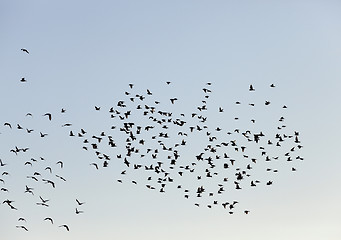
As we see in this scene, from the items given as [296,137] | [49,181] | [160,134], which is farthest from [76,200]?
[296,137]

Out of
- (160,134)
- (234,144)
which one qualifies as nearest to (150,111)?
(160,134)

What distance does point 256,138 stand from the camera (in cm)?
6831

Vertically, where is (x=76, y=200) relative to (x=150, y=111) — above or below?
below

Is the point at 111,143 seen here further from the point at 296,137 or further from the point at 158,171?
the point at 296,137

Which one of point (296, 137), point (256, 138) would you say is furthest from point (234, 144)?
point (296, 137)

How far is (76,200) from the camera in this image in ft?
208

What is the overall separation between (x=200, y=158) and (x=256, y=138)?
5758mm

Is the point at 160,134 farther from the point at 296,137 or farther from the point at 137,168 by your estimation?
the point at 296,137

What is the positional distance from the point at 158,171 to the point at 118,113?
6821 mm

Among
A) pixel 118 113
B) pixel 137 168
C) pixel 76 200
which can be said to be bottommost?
pixel 76 200

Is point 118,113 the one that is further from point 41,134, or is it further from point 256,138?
point 256,138

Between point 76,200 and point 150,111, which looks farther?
point 150,111

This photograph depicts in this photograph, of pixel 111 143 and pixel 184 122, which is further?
pixel 184 122

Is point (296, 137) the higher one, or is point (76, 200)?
point (296, 137)
